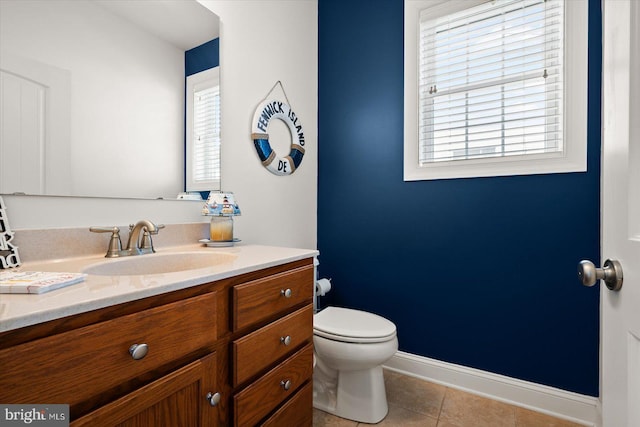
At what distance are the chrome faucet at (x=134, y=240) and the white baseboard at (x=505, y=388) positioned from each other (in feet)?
5.42

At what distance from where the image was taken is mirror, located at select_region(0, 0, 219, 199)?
95 centimetres

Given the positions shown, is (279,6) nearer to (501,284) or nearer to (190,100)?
(190,100)

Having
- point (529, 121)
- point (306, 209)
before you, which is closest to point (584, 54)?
point (529, 121)

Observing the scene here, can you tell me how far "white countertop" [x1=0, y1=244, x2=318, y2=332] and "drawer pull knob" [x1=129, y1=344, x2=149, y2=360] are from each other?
104 mm

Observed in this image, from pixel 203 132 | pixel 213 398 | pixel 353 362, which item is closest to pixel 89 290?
pixel 213 398

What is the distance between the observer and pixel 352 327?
1558 millimetres

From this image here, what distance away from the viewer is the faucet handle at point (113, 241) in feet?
3.58

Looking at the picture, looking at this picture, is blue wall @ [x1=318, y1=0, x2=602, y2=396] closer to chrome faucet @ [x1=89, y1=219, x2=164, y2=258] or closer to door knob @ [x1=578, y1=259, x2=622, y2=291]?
door knob @ [x1=578, y1=259, x2=622, y2=291]

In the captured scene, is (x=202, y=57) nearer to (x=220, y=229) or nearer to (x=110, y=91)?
(x=110, y=91)

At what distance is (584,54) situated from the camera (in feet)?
5.00

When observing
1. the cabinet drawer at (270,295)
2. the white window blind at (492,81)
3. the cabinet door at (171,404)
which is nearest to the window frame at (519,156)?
the white window blind at (492,81)

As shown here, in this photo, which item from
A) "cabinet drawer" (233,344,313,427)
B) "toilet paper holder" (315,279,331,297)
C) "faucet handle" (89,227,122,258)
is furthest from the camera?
"toilet paper holder" (315,279,331,297)

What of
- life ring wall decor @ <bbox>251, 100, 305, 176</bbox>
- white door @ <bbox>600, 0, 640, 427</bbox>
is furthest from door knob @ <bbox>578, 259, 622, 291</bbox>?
life ring wall decor @ <bbox>251, 100, 305, 176</bbox>

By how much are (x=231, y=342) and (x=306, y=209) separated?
1.39 metres
